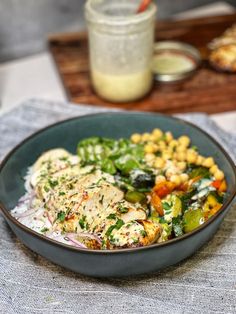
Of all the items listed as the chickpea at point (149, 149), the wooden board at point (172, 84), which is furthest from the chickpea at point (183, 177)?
the wooden board at point (172, 84)

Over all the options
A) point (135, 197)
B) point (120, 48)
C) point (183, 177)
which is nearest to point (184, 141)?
point (183, 177)

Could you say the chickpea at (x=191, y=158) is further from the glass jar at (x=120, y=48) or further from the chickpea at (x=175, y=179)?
the glass jar at (x=120, y=48)

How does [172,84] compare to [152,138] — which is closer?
[152,138]

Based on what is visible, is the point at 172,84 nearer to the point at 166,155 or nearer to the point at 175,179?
the point at 166,155

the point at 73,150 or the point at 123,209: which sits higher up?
the point at 123,209

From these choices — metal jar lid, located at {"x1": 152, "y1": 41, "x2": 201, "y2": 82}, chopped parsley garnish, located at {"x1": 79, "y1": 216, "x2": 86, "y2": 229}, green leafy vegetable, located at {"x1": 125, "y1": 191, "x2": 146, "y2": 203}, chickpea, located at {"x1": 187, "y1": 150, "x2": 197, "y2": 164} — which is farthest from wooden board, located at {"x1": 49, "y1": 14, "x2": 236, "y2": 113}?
chopped parsley garnish, located at {"x1": 79, "y1": 216, "x2": 86, "y2": 229}

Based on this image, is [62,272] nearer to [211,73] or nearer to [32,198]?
[32,198]

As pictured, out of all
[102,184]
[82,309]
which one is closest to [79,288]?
[82,309]
